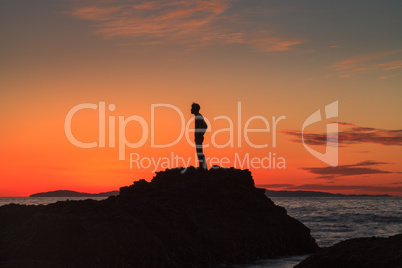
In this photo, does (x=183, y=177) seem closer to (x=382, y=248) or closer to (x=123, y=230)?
(x=123, y=230)

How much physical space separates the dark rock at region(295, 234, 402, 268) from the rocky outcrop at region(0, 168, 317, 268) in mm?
5375

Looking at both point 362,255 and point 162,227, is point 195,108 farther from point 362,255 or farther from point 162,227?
point 362,255

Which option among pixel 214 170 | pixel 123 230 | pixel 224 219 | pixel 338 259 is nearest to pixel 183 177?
pixel 214 170

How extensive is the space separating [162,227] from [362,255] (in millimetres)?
7454

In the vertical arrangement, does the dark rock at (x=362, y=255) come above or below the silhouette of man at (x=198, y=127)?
below

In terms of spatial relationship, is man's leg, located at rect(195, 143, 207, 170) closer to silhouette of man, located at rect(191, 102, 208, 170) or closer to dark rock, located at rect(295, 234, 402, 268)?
silhouette of man, located at rect(191, 102, 208, 170)

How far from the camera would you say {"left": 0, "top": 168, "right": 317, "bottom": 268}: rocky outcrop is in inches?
547

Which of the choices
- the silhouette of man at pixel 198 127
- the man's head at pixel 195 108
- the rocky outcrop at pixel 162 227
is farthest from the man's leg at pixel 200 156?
the man's head at pixel 195 108

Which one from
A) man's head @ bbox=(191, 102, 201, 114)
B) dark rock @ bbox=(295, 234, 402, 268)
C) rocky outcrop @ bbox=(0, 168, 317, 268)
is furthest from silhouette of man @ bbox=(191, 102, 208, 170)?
dark rock @ bbox=(295, 234, 402, 268)

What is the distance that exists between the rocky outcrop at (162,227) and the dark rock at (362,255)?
212 inches

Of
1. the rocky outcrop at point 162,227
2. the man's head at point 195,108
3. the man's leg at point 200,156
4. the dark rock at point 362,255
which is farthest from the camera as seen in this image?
the man's leg at point 200,156

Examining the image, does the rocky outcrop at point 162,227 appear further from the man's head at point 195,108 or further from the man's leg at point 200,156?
the man's head at point 195,108

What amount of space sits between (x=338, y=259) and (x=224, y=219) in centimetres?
813

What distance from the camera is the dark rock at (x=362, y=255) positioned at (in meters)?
10.7
